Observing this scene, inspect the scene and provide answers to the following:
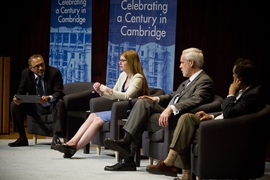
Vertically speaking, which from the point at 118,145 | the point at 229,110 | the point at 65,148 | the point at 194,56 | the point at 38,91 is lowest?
the point at 65,148

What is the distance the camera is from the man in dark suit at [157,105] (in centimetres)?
693

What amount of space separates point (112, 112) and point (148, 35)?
206 cm

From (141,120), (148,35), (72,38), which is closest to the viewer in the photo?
(141,120)

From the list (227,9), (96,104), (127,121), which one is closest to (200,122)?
(127,121)

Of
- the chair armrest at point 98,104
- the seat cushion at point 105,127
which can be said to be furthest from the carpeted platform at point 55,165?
the chair armrest at point 98,104

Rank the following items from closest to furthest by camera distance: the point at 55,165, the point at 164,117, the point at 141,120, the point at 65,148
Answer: the point at 164,117
the point at 141,120
the point at 55,165
the point at 65,148

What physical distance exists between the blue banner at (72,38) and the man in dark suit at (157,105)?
3737 millimetres

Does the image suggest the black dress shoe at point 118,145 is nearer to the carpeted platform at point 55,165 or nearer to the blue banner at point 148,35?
the carpeted platform at point 55,165

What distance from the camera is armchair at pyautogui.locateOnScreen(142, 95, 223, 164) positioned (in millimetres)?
6812

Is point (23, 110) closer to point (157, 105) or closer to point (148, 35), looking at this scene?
point (148, 35)

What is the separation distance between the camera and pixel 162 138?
698cm

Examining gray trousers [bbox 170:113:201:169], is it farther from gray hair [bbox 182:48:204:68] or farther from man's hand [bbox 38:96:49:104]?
man's hand [bbox 38:96:49:104]

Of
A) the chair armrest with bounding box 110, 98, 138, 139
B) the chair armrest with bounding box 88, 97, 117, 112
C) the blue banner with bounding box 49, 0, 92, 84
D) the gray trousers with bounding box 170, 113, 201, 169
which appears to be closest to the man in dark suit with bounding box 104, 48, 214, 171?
the gray trousers with bounding box 170, 113, 201, 169

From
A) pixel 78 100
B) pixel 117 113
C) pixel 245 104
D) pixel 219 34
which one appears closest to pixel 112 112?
pixel 117 113
